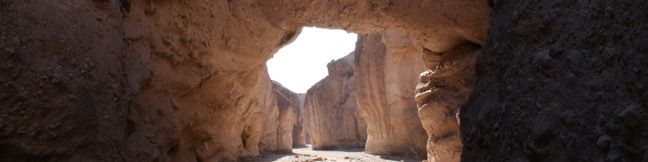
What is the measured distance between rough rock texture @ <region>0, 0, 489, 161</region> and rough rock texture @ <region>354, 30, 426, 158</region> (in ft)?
13.8

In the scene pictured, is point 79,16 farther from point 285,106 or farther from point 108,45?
point 285,106

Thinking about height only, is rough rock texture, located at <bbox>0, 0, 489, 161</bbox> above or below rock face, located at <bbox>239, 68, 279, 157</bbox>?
above

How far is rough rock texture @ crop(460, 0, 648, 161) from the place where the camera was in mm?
1450

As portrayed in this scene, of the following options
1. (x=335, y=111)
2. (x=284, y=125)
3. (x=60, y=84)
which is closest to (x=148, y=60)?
(x=60, y=84)

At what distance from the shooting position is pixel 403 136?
389 inches

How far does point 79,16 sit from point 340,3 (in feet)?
8.02

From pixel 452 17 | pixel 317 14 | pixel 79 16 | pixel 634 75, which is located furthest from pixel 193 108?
pixel 634 75

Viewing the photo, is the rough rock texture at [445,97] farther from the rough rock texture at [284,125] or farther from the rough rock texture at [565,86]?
the rough rock texture at [284,125]

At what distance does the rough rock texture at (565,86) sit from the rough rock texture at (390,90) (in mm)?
6764

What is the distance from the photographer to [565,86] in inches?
68.9

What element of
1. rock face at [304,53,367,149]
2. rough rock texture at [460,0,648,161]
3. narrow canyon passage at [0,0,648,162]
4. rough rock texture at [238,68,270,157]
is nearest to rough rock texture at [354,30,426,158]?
rough rock texture at [238,68,270,157]

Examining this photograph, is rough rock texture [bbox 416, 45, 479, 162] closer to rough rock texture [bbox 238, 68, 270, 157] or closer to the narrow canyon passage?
the narrow canyon passage

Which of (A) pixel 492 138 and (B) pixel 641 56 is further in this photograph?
(A) pixel 492 138

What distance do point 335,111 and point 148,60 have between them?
46.8ft
